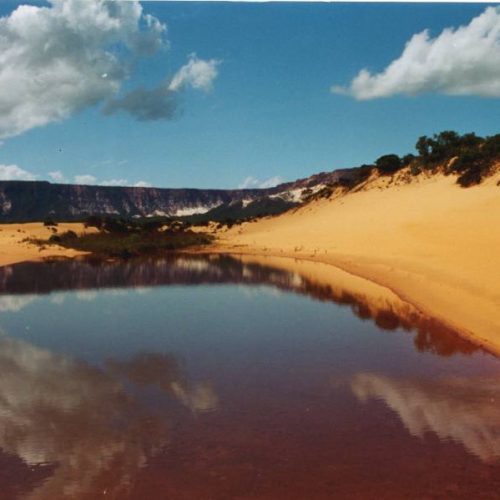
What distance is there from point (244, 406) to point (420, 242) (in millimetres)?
29682

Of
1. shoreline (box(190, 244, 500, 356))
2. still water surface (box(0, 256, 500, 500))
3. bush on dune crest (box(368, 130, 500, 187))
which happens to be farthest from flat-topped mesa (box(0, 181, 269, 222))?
still water surface (box(0, 256, 500, 500))

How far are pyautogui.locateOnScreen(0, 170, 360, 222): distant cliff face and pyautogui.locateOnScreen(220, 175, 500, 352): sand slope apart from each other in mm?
75413

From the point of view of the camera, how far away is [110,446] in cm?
750

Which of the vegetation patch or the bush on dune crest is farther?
the bush on dune crest

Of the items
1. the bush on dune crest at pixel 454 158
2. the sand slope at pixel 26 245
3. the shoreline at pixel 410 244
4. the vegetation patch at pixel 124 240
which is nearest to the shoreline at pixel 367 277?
the shoreline at pixel 410 244

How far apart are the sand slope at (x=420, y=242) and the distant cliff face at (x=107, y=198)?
75413 mm

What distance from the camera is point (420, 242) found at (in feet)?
119

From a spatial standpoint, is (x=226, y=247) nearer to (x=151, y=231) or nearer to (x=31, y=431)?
(x=151, y=231)

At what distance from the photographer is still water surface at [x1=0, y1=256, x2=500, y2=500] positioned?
6.60m

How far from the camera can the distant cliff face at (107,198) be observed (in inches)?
6072

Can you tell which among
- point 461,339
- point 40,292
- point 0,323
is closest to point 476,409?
point 461,339

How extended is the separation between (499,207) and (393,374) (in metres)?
34.5

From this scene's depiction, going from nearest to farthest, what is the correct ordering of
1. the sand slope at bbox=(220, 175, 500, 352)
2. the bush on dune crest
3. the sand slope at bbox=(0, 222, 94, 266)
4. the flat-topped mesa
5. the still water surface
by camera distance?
the still water surface, the sand slope at bbox=(220, 175, 500, 352), the sand slope at bbox=(0, 222, 94, 266), the bush on dune crest, the flat-topped mesa

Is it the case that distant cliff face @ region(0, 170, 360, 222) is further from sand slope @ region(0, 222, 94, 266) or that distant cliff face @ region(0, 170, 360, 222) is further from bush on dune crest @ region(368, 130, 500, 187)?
sand slope @ region(0, 222, 94, 266)
